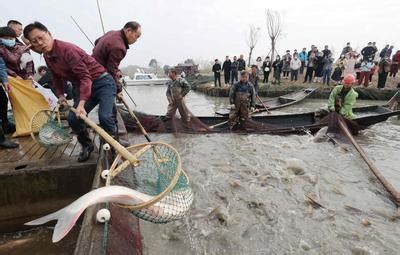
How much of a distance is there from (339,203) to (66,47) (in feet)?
15.4

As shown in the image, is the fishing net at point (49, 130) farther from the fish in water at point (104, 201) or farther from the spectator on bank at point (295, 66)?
the spectator on bank at point (295, 66)

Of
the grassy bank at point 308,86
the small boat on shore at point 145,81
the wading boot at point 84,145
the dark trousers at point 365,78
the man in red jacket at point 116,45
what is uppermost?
the man in red jacket at point 116,45

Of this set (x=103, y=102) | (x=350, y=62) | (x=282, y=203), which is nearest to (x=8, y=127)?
(x=103, y=102)

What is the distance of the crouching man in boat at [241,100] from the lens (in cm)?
810

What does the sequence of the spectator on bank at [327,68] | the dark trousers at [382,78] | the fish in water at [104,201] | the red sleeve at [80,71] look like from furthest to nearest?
1. the spectator on bank at [327,68]
2. the dark trousers at [382,78]
3. the red sleeve at [80,71]
4. the fish in water at [104,201]

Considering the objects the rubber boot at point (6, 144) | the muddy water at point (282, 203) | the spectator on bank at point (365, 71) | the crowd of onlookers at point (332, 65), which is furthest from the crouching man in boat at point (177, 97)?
the spectator on bank at point (365, 71)

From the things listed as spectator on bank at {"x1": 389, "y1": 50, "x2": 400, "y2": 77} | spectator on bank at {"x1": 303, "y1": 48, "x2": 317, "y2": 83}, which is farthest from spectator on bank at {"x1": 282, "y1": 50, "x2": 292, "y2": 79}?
spectator on bank at {"x1": 389, "y1": 50, "x2": 400, "y2": 77}

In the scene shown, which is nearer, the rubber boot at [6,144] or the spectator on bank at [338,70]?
the rubber boot at [6,144]

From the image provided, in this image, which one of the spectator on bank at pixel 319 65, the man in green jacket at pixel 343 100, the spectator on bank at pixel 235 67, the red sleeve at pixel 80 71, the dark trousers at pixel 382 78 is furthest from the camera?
the spectator on bank at pixel 235 67

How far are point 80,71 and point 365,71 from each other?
17747 millimetres

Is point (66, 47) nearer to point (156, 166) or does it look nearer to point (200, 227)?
point (156, 166)

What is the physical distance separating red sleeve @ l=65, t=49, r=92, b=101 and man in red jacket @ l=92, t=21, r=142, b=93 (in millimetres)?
801

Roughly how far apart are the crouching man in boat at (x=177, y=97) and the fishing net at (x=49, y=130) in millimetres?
3938

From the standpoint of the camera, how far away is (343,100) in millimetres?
8047
